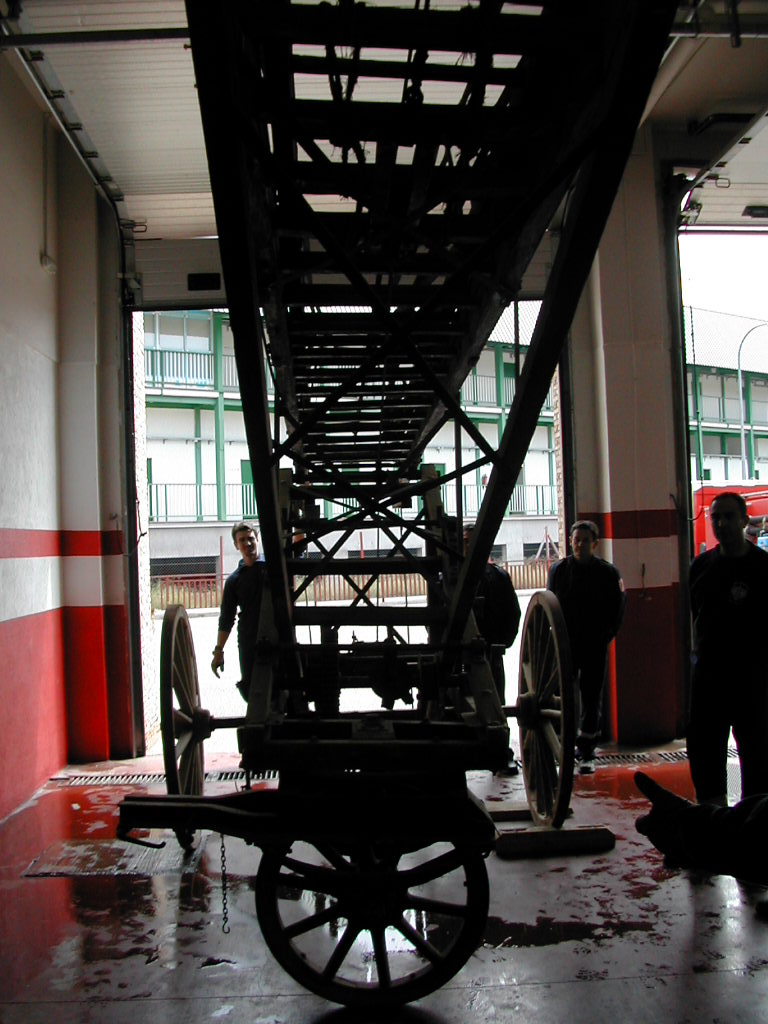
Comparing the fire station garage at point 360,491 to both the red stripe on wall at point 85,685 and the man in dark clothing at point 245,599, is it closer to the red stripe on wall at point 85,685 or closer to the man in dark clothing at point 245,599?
the red stripe on wall at point 85,685

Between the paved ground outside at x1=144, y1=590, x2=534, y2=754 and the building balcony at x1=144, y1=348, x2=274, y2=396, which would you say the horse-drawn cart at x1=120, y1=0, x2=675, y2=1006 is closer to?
the paved ground outside at x1=144, y1=590, x2=534, y2=754

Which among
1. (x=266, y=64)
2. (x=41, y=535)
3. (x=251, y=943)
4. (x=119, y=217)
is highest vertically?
(x=119, y=217)

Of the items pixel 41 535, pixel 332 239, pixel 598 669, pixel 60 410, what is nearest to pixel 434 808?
pixel 332 239

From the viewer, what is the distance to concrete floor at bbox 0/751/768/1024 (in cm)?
290

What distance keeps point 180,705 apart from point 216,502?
18751 millimetres

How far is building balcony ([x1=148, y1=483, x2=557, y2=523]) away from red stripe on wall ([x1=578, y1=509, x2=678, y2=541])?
14.0 meters

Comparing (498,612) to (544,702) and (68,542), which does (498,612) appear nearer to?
(544,702)

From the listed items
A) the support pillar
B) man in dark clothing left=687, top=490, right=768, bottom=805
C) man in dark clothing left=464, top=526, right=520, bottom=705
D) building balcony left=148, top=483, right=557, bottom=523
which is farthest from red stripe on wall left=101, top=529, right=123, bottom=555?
building balcony left=148, top=483, right=557, bottom=523

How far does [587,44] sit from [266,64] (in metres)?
0.90

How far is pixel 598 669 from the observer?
5633mm

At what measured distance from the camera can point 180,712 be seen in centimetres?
434

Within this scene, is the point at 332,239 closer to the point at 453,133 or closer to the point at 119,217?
the point at 453,133

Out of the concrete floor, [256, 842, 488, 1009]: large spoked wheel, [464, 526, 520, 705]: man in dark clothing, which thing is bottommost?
the concrete floor

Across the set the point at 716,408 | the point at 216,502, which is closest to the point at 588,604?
the point at 216,502
